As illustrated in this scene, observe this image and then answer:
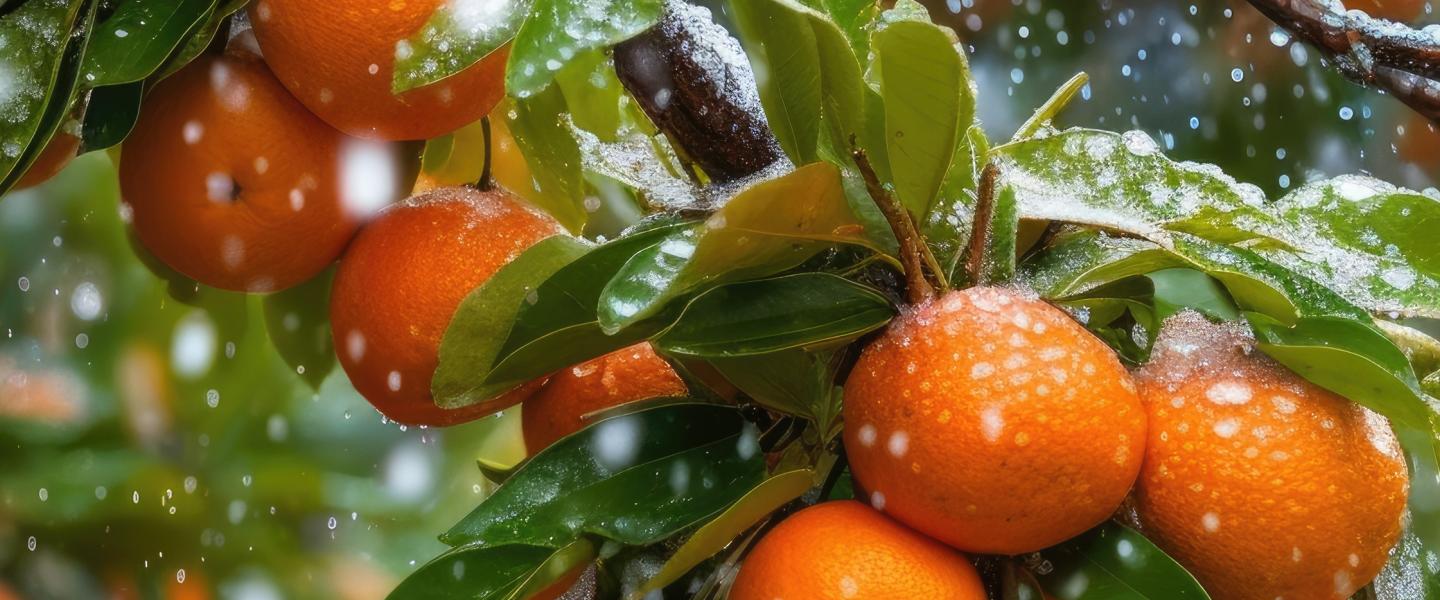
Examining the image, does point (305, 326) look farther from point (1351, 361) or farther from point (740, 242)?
point (1351, 361)

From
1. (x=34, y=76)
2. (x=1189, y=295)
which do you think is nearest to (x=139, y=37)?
(x=34, y=76)

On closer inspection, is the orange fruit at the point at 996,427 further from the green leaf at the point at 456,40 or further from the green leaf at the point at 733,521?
the green leaf at the point at 456,40

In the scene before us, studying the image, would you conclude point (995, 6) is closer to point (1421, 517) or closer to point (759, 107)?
point (1421, 517)

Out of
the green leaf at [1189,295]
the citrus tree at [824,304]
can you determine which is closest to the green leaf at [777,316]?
the citrus tree at [824,304]

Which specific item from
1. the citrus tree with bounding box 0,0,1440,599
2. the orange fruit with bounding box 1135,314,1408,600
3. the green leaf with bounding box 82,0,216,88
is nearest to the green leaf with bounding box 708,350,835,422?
the citrus tree with bounding box 0,0,1440,599

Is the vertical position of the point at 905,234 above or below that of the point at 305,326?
above

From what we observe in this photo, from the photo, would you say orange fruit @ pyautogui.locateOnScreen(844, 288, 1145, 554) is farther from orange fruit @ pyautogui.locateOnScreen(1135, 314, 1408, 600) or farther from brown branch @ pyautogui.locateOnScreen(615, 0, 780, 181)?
brown branch @ pyautogui.locateOnScreen(615, 0, 780, 181)

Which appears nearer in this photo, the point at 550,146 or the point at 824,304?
the point at 824,304
